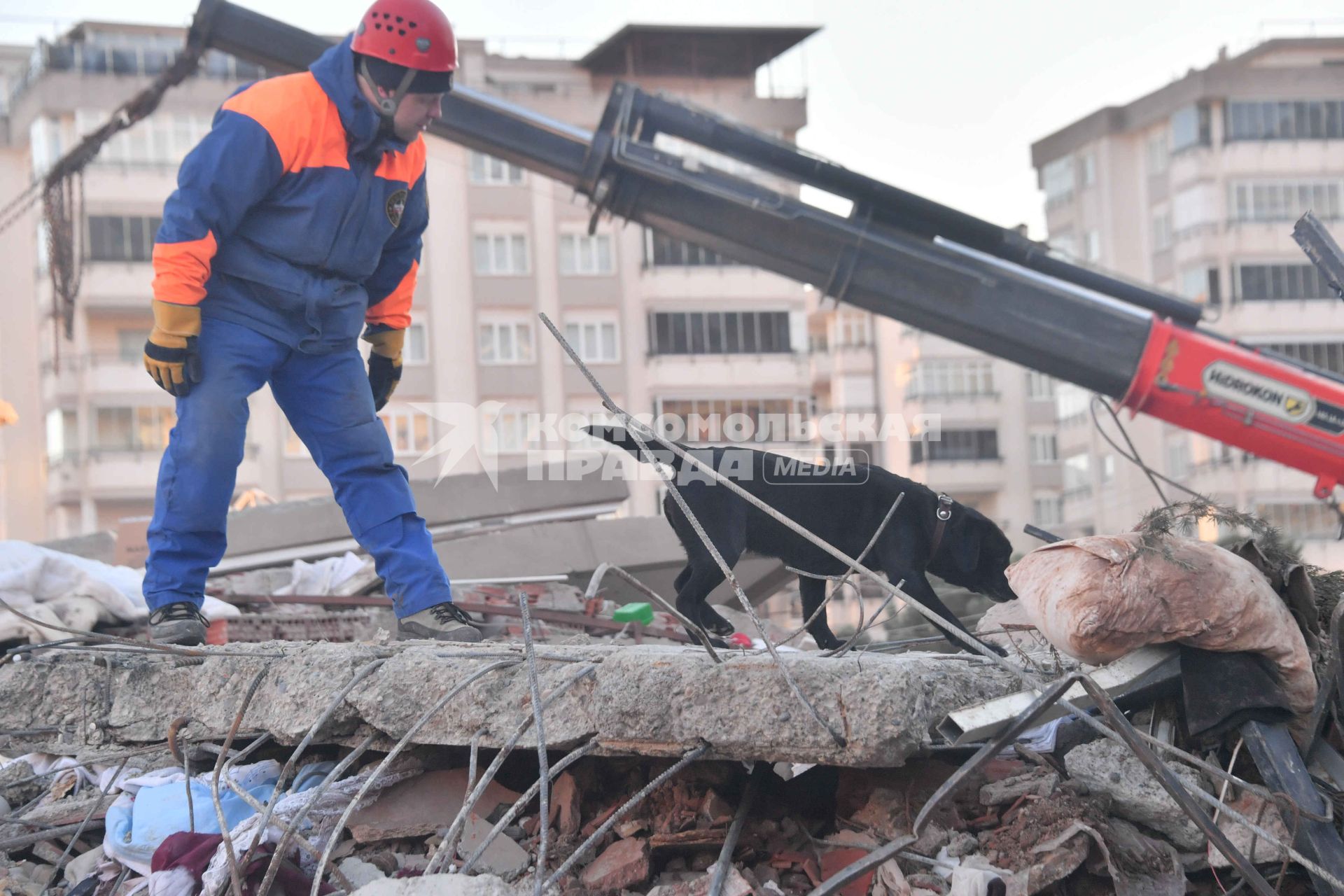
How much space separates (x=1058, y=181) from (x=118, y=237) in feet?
86.3

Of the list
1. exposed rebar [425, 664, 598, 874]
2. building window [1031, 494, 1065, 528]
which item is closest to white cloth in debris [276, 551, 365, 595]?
exposed rebar [425, 664, 598, 874]

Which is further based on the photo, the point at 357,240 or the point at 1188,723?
the point at 357,240

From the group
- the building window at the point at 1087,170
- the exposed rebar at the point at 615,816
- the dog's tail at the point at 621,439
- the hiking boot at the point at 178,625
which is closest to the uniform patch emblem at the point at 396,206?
the dog's tail at the point at 621,439

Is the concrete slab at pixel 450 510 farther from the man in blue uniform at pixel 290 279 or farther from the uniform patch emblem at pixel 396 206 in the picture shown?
the uniform patch emblem at pixel 396 206

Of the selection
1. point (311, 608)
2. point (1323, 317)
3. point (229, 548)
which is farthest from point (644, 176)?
point (1323, 317)

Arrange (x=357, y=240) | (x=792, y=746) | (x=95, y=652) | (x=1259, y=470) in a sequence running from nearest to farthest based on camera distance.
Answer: (x=792, y=746)
(x=95, y=652)
(x=357, y=240)
(x=1259, y=470)

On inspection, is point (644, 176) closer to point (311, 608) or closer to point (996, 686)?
point (311, 608)

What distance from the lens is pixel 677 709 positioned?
2758 millimetres

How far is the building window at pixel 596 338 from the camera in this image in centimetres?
3506

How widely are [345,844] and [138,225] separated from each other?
33799mm

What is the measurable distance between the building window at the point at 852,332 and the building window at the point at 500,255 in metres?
10.5

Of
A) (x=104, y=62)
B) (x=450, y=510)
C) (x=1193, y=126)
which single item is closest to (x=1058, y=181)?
(x=1193, y=126)

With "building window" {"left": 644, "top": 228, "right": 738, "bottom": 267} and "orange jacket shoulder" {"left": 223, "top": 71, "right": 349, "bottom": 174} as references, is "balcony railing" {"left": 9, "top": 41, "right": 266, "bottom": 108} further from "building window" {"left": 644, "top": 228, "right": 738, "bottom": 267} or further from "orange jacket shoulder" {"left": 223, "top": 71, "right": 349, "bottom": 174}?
"orange jacket shoulder" {"left": 223, "top": 71, "right": 349, "bottom": 174}

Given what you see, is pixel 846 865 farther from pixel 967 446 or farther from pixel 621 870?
pixel 967 446
